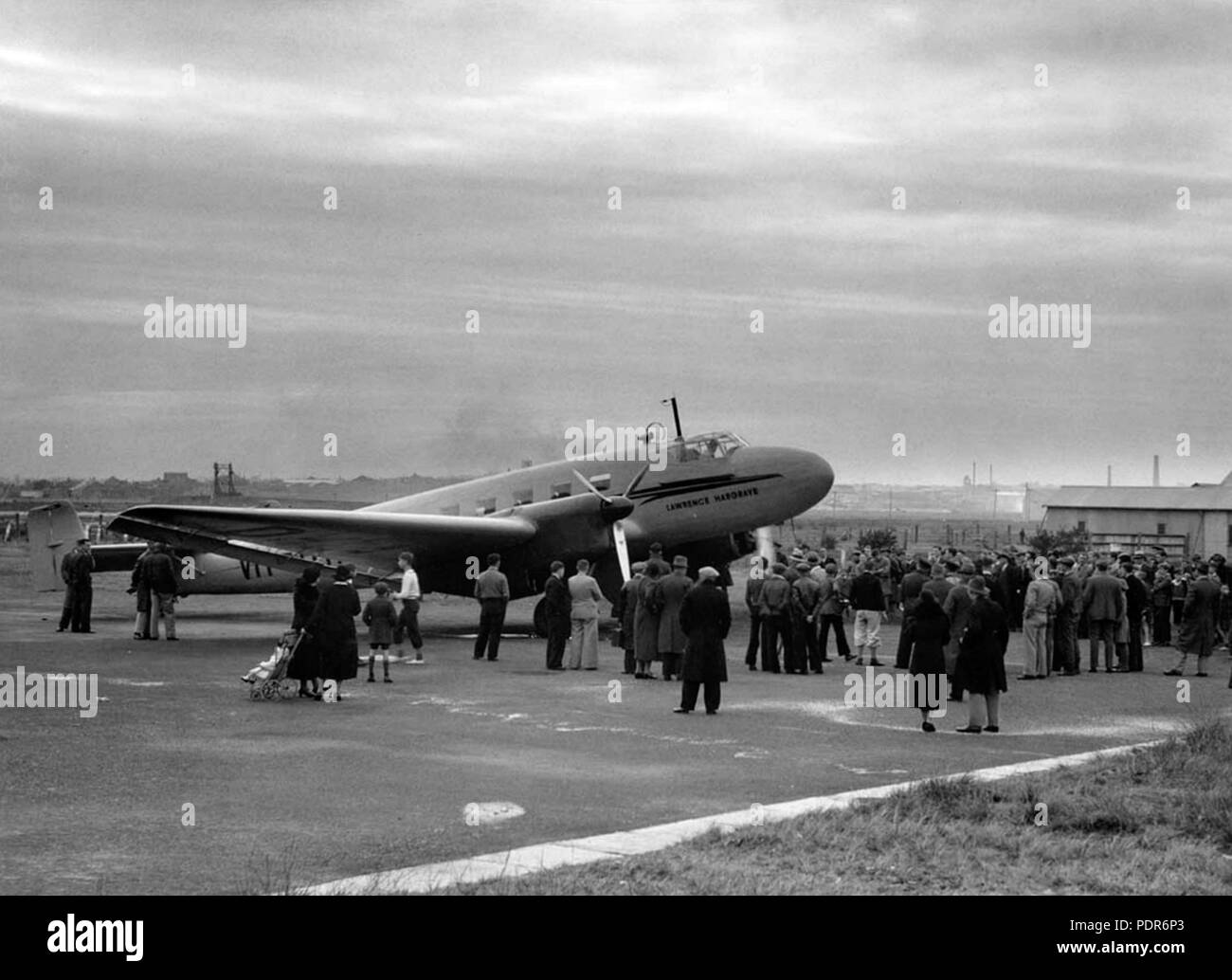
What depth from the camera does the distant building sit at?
207 feet

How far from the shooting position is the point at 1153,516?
216 feet

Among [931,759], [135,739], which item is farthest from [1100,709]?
[135,739]

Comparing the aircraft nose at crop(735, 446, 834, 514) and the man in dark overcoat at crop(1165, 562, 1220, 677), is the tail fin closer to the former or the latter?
the aircraft nose at crop(735, 446, 834, 514)

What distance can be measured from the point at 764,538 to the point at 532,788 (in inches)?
831

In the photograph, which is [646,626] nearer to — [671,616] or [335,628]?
[671,616]

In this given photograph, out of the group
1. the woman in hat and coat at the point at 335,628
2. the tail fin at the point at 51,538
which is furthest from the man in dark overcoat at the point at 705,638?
the tail fin at the point at 51,538

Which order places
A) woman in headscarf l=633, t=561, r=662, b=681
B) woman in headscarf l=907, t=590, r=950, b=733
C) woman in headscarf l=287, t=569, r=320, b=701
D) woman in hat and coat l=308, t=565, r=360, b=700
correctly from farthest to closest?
woman in headscarf l=633, t=561, r=662, b=681 < woman in headscarf l=287, t=569, r=320, b=701 < woman in hat and coat l=308, t=565, r=360, b=700 < woman in headscarf l=907, t=590, r=950, b=733

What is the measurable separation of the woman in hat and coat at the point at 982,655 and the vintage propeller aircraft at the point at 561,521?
1127cm

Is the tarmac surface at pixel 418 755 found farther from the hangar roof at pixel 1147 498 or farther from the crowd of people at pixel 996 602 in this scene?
the hangar roof at pixel 1147 498

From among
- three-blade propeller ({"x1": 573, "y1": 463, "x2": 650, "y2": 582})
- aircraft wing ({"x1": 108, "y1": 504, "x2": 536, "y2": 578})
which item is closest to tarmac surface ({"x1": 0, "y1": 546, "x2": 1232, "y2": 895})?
aircraft wing ({"x1": 108, "y1": 504, "x2": 536, "y2": 578})

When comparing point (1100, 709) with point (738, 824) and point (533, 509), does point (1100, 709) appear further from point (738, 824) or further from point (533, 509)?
point (533, 509)

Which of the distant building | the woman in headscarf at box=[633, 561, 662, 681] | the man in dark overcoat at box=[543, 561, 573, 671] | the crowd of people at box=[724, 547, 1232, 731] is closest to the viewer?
the woman in headscarf at box=[633, 561, 662, 681]

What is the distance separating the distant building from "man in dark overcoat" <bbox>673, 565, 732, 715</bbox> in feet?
150

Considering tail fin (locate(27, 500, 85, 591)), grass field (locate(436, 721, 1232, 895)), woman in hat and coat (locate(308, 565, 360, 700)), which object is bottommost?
grass field (locate(436, 721, 1232, 895))
